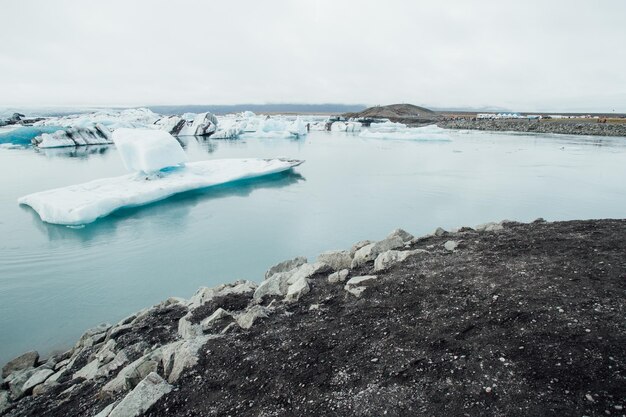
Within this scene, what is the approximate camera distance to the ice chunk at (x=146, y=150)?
12258 millimetres

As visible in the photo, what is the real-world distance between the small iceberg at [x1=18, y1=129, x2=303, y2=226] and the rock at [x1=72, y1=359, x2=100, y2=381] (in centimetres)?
675

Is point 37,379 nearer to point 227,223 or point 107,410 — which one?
point 107,410

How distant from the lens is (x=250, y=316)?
3336 millimetres

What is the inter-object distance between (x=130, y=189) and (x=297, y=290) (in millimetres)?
9407

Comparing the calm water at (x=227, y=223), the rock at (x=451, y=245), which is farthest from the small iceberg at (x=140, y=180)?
the rock at (x=451, y=245)

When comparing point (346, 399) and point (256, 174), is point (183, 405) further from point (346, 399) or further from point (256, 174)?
point (256, 174)

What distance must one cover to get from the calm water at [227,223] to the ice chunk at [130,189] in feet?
1.03

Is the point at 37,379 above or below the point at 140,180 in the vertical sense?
below

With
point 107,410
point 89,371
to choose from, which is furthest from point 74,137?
point 107,410

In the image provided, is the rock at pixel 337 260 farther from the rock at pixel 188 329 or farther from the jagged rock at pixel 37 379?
the jagged rock at pixel 37 379

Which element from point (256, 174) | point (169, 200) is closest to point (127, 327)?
point (169, 200)

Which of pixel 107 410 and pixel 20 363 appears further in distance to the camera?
pixel 20 363

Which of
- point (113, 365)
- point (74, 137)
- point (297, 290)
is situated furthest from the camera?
point (74, 137)

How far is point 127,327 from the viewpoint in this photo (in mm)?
4203
